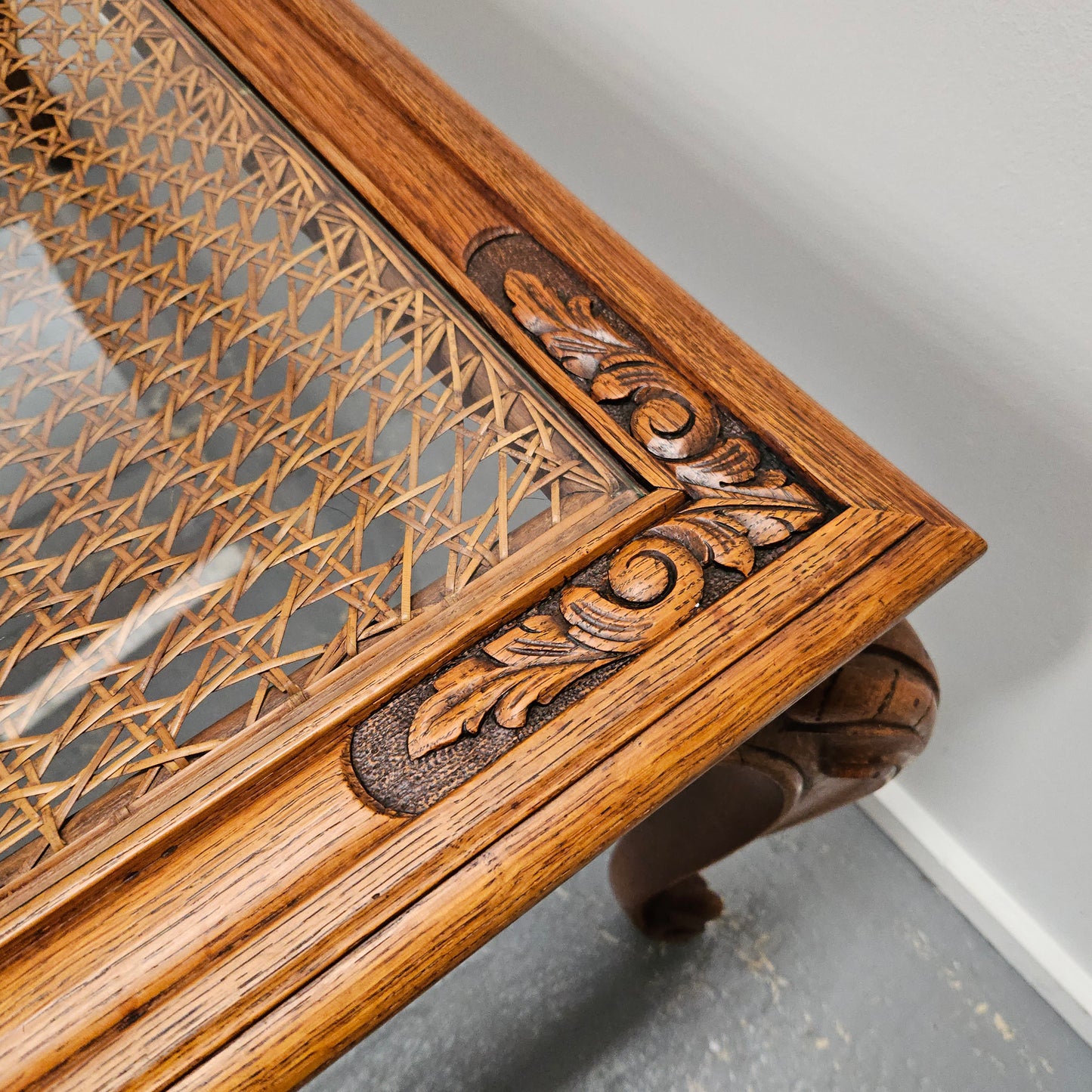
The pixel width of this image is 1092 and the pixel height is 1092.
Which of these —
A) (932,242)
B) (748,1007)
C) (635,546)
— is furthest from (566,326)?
(748,1007)

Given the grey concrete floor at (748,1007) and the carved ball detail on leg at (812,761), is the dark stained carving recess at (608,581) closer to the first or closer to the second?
the carved ball detail on leg at (812,761)

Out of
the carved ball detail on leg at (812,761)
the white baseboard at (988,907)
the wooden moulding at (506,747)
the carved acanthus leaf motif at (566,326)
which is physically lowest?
the white baseboard at (988,907)

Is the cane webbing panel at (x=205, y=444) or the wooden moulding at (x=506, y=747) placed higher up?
the cane webbing panel at (x=205, y=444)

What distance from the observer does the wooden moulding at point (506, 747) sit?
0.88ft

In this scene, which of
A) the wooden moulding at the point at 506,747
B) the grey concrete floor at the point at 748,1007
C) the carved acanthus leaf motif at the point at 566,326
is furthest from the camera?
the grey concrete floor at the point at 748,1007

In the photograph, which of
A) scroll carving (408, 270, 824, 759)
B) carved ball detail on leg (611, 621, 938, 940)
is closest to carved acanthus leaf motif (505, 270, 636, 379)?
scroll carving (408, 270, 824, 759)

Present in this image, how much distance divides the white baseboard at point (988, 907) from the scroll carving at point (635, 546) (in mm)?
596

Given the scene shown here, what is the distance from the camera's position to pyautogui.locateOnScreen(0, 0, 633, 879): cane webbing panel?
13.2 inches

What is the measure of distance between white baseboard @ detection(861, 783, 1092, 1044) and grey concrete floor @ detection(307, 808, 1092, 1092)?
0.05 feet

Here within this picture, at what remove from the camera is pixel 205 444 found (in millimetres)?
401

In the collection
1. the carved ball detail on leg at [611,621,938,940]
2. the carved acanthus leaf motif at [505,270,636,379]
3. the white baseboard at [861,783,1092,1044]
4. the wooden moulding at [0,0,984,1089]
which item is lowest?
the white baseboard at [861,783,1092,1044]

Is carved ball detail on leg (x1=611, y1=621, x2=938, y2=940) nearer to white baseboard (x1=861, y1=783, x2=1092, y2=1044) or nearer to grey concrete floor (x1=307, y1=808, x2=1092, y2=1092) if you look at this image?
grey concrete floor (x1=307, y1=808, x2=1092, y2=1092)

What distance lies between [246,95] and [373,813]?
41cm

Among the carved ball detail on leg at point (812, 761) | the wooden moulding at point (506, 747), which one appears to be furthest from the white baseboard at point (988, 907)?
the wooden moulding at point (506, 747)
